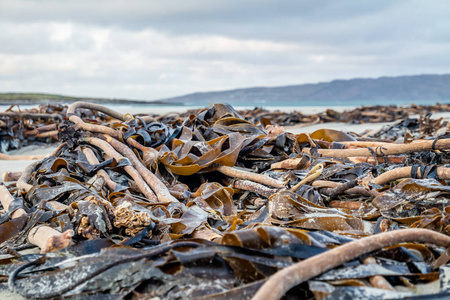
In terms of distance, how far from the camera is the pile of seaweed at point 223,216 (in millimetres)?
1220

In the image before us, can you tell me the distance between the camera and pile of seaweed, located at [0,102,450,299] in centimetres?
122

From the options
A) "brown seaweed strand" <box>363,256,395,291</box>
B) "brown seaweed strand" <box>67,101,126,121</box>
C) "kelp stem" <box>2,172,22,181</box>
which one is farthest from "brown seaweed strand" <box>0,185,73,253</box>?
"brown seaweed strand" <box>67,101,126,121</box>

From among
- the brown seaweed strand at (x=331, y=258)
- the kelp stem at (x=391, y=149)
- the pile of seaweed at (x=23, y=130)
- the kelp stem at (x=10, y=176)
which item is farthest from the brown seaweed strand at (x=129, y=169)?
the pile of seaweed at (x=23, y=130)

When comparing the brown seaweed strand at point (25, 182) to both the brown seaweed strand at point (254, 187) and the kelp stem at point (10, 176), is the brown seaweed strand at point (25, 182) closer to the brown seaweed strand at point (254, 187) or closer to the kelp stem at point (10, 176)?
the kelp stem at point (10, 176)

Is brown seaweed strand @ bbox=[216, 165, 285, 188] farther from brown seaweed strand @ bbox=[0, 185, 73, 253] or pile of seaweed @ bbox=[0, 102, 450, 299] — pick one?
brown seaweed strand @ bbox=[0, 185, 73, 253]

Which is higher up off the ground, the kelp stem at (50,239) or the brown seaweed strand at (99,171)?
the brown seaweed strand at (99,171)

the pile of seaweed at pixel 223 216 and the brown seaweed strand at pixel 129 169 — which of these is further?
the brown seaweed strand at pixel 129 169

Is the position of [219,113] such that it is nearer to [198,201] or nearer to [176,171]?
[176,171]

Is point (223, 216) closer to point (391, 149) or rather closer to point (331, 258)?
point (331, 258)

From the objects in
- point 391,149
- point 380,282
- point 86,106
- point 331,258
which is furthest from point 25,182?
point 391,149

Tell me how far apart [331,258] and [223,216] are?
35.3 inches

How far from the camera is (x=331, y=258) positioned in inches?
46.7

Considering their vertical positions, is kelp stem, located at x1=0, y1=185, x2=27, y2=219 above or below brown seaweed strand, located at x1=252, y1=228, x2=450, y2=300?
below

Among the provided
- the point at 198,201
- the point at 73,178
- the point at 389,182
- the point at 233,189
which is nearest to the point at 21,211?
the point at 73,178
